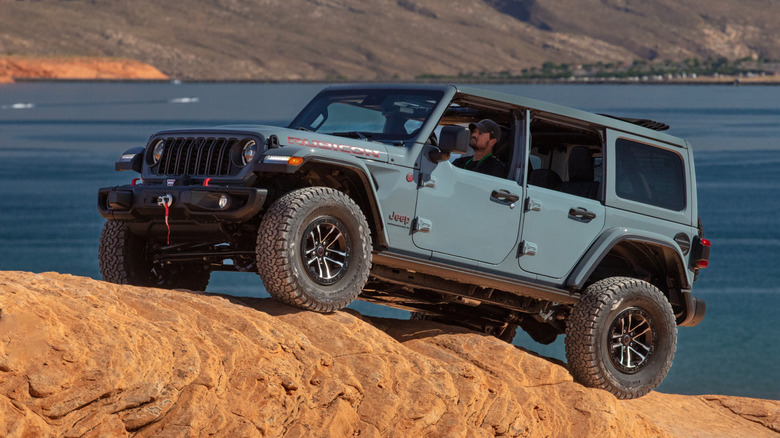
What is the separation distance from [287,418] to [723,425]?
575 cm

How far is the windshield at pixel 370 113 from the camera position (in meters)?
8.63

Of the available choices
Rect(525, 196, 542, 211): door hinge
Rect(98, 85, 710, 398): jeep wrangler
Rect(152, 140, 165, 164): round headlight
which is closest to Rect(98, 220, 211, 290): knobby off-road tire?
Rect(98, 85, 710, 398): jeep wrangler

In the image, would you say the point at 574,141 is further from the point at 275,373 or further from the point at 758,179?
the point at 758,179

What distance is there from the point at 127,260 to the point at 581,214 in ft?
12.0

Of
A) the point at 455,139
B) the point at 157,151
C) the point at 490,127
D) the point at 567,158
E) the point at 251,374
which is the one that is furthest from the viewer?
the point at 567,158

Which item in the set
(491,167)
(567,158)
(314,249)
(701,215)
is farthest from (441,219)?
(701,215)

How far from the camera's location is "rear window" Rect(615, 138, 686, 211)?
987cm

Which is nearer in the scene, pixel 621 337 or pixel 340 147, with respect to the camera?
pixel 340 147

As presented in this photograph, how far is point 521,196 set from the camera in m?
8.96

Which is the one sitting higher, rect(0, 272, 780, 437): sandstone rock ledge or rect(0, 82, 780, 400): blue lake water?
rect(0, 272, 780, 437): sandstone rock ledge

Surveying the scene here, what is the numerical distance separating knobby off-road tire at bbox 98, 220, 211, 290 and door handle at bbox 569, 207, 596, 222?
3287 mm

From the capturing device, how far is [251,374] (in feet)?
23.3

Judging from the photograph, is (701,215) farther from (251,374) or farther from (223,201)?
(251,374)

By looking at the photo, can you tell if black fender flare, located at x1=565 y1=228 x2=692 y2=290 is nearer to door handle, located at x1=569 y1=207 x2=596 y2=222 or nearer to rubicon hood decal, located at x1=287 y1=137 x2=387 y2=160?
door handle, located at x1=569 y1=207 x2=596 y2=222
